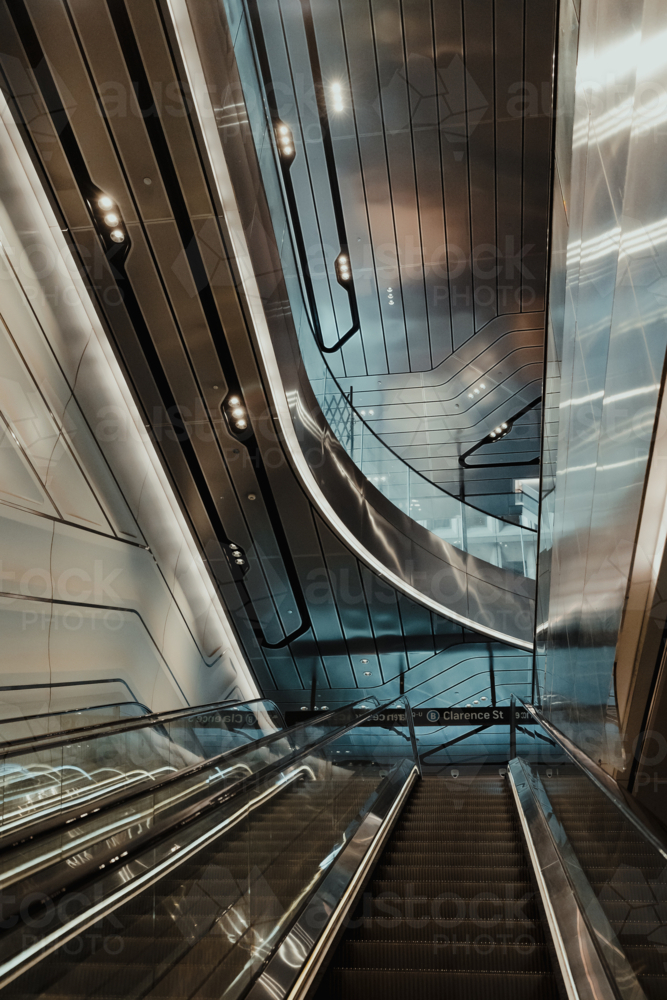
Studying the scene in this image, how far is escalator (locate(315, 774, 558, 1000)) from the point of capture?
91.9 inches

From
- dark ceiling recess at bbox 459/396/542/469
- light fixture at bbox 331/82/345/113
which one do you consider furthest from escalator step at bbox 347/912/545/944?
dark ceiling recess at bbox 459/396/542/469

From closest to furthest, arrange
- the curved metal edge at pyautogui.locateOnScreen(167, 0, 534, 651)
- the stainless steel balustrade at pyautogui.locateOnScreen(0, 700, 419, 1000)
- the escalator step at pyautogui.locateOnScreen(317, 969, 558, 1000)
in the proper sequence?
the stainless steel balustrade at pyautogui.locateOnScreen(0, 700, 419, 1000)
the escalator step at pyautogui.locateOnScreen(317, 969, 558, 1000)
the curved metal edge at pyautogui.locateOnScreen(167, 0, 534, 651)

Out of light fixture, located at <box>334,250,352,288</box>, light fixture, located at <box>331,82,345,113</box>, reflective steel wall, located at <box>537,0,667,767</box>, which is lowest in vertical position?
reflective steel wall, located at <box>537,0,667,767</box>

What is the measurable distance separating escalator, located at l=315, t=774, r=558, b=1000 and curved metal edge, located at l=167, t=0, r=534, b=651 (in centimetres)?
481

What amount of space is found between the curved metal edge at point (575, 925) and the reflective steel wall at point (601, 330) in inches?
22.1

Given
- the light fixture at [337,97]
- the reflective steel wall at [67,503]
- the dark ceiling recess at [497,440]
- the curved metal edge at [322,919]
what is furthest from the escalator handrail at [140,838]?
the dark ceiling recess at [497,440]

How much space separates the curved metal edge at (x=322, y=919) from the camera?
2125 millimetres

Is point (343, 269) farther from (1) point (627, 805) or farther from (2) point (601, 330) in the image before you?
(1) point (627, 805)

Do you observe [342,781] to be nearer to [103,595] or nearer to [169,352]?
[103,595]

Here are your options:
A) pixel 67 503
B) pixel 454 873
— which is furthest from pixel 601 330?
pixel 67 503

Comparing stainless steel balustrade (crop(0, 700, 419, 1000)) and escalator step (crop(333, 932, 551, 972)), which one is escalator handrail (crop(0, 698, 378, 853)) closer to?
stainless steel balustrade (crop(0, 700, 419, 1000))

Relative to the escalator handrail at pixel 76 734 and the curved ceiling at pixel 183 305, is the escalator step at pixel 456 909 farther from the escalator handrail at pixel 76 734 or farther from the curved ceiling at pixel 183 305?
the curved ceiling at pixel 183 305

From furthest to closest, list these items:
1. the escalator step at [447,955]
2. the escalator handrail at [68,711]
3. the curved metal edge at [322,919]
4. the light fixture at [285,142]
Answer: the light fixture at [285,142]
the escalator handrail at [68,711]
the escalator step at [447,955]
the curved metal edge at [322,919]

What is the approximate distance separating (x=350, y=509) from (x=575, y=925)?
7298mm
